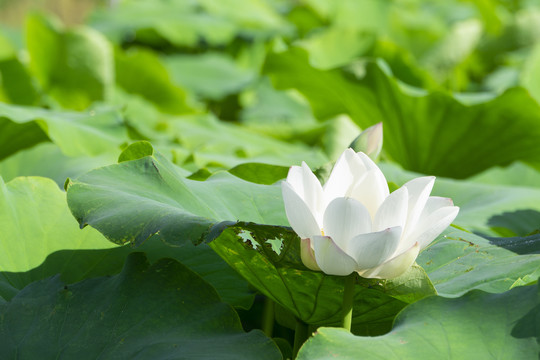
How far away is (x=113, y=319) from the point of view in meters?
0.71

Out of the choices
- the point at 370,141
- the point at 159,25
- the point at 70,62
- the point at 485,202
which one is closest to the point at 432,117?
the point at 485,202

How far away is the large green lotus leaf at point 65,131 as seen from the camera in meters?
1.22

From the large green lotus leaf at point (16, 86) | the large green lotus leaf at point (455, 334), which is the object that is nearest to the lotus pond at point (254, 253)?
the large green lotus leaf at point (455, 334)

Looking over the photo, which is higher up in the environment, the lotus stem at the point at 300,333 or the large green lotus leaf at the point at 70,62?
the lotus stem at the point at 300,333

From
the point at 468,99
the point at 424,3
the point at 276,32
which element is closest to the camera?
the point at 468,99

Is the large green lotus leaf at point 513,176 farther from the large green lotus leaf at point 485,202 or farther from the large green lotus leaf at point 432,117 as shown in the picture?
the large green lotus leaf at point 485,202

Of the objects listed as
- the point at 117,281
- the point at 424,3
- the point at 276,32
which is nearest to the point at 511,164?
the point at 117,281

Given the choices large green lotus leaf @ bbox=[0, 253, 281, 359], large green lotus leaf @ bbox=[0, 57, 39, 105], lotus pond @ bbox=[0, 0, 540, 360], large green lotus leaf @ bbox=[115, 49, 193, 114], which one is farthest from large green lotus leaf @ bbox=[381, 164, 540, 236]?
large green lotus leaf @ bbox=[115, 49, 193, 114]

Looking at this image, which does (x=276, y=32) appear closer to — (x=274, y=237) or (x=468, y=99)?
(x=468, y=99)

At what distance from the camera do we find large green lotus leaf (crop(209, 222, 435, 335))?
67cm

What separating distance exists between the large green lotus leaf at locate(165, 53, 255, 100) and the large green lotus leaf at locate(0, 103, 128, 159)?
6.08 feet

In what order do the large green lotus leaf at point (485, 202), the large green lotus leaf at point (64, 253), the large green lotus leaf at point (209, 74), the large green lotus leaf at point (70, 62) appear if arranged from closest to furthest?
the large green lotus leaf at point (64, 253) → the large green lotus leaf at point (485, 202) → the large green lotus leaf at point (70, 62) → the large green lotus leaf at point (209, 74)

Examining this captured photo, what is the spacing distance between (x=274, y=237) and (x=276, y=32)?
125 inches

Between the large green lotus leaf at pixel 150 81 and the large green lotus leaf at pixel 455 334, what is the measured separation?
2.17m
